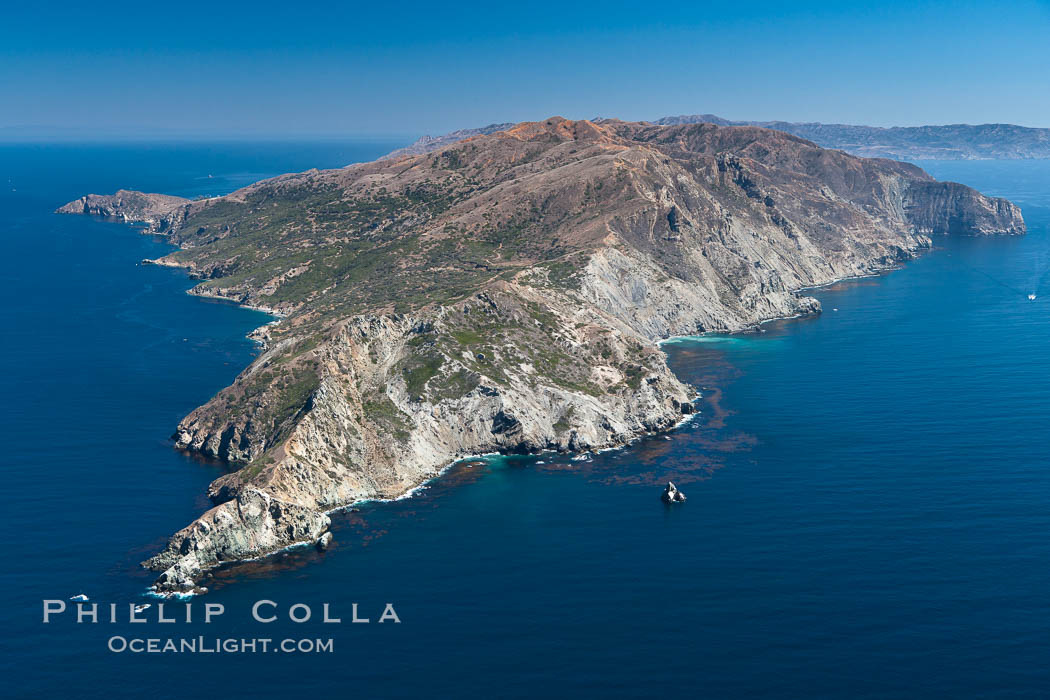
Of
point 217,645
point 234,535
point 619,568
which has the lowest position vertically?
point 217,645

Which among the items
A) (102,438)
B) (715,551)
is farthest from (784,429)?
(102,438)

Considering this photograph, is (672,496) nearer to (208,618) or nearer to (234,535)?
(234,535)

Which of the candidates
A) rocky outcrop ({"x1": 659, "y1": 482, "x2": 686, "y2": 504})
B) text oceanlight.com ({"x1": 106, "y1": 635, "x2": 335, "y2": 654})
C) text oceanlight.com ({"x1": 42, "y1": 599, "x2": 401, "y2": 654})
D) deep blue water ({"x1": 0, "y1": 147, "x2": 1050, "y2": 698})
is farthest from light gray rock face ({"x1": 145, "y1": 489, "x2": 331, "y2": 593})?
rocky outcrop ({"x1": 659, "y1": 482, "x2": 686, "y2": 504})

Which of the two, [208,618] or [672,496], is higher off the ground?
[672,496]

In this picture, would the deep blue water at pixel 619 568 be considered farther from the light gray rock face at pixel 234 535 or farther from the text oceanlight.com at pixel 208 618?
the light gray rock face at pixel 234 535

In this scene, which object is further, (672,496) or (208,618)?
(672,496)

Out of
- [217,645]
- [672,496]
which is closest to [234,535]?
[217,645]

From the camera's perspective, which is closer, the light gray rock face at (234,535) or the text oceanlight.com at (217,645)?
the text oceanlight.com at (217,645)

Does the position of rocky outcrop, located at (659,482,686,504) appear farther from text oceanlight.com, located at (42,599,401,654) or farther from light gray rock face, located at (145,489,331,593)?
light gray rock face, located at (145,489,331,593)

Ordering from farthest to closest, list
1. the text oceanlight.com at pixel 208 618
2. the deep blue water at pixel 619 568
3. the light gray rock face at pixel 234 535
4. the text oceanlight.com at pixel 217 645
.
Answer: the light gray rock face at pixel 234 535
the text oceanlight.com at pixel 208 618
the text oceanlight.com at pixel 217 645
the deep blue water at pixel 619 568

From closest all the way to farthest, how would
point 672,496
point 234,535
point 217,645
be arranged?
point 217,645 → point 234,535 → point 672,496

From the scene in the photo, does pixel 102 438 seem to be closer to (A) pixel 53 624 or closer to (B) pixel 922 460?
(A) pixel 53 624

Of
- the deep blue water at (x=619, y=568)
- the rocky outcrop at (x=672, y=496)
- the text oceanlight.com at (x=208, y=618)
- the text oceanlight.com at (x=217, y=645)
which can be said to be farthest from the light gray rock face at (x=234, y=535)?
the rocky outcrop at (x=672, y=496)
